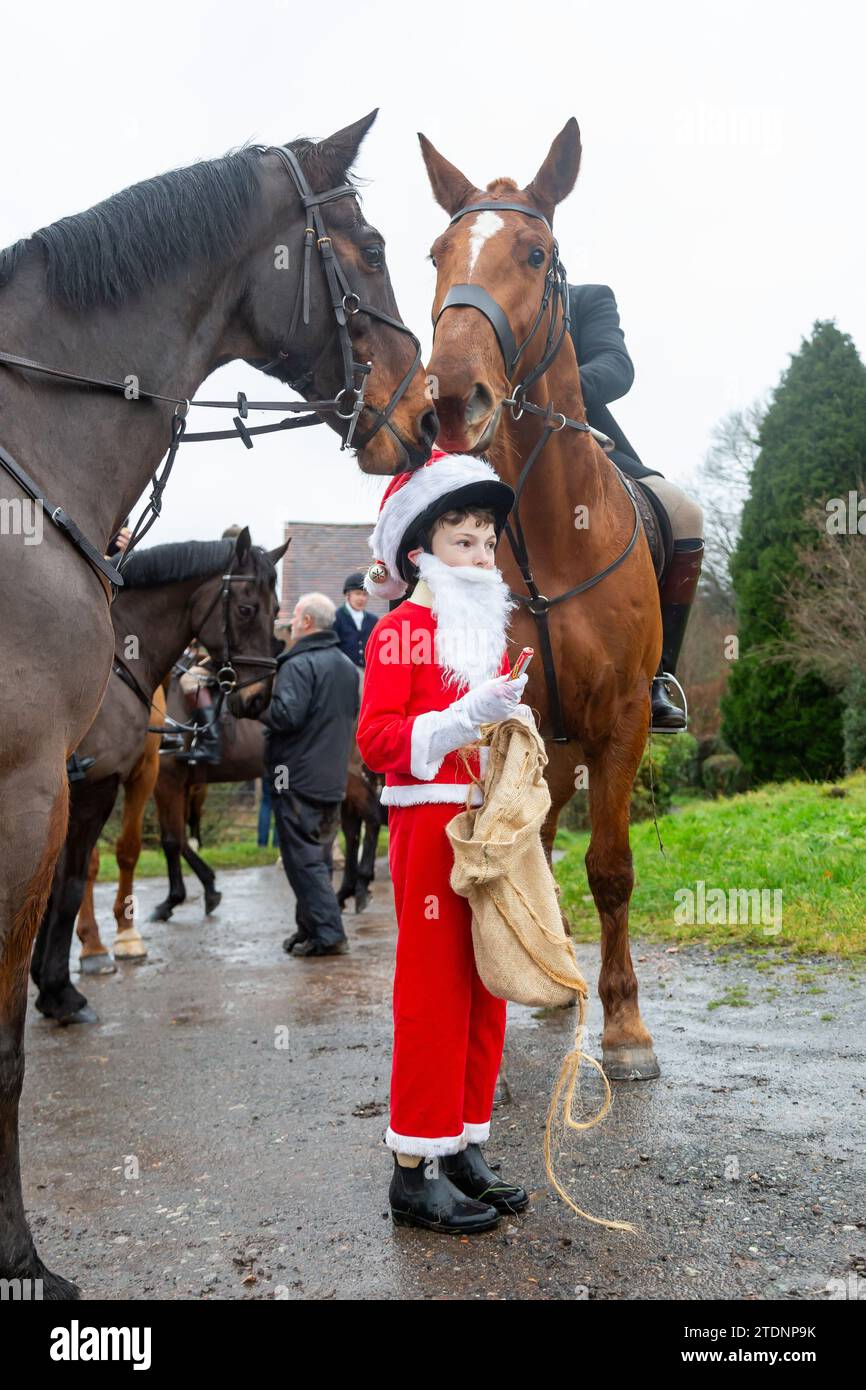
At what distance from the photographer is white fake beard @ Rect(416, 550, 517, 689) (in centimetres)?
328

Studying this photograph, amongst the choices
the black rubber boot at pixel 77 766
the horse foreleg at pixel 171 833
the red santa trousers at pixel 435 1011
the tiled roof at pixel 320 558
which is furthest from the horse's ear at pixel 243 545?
the tiled roof at pixel 320 558

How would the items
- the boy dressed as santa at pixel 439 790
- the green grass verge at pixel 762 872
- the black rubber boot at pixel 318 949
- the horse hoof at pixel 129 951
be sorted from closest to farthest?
the boy dressed as santa at pixel 439 790 < the green grass verge at pixel 762 872 < the black rubber boot at pixel 318 949 < the horse hoof at pixel 129 951

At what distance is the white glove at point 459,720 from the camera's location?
302 cm

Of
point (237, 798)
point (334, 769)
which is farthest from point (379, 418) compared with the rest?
point (237, 798)

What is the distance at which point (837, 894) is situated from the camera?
7254 mm

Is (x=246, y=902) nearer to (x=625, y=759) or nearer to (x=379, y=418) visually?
(x=625, y=759)

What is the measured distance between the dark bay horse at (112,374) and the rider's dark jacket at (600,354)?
180 cm

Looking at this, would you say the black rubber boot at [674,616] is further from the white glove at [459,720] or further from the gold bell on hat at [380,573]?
the white glove at [459,720]

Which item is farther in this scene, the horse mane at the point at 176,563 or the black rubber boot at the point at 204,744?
the black rubber boot at the point at 204,744

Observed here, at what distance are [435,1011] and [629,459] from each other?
354cm

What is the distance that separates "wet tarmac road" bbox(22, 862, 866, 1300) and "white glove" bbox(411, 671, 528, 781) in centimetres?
128

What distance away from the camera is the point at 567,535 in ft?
15.2

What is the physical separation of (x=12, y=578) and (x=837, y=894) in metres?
5.99

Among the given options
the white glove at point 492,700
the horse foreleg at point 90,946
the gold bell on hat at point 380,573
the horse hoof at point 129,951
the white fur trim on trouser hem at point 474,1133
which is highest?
the gold bell on hat at point 380,573
